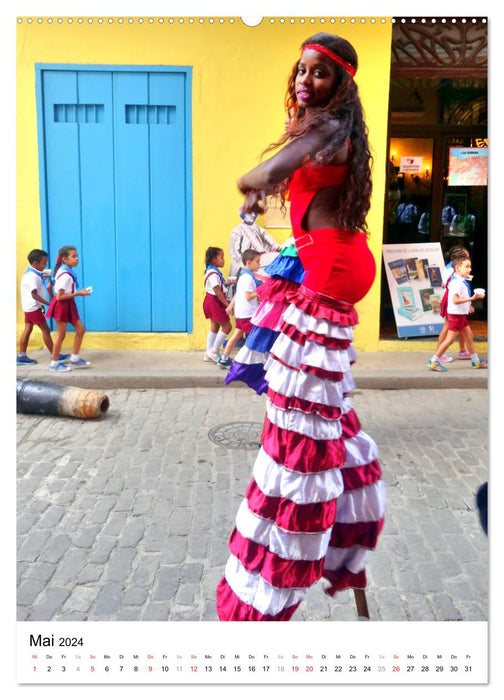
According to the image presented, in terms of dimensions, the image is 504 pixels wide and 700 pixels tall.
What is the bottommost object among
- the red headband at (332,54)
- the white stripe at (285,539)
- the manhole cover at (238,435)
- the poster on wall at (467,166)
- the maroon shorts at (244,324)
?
the manhole cover at (238,435)

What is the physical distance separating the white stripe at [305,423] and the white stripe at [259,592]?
0.47 meters

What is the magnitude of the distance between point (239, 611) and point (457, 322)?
14.5 feet

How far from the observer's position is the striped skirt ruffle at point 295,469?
1956mm

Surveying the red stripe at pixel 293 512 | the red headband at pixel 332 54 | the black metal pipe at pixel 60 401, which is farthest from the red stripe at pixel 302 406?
the black metal pipe at pixel 60 401

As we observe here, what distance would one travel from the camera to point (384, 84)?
5.79 m

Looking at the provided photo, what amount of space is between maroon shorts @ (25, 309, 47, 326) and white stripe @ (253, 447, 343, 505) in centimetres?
392

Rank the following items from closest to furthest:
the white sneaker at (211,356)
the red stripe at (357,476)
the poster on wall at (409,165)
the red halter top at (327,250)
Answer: the red halter top at (327,250) → the red stripe at (357,476) → the white sneaker at (211,356) → the poster on wall at (409,165)

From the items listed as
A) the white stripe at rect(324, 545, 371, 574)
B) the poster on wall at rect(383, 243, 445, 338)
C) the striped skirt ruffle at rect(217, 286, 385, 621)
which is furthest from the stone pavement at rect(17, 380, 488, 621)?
the poster on wall at rect(383, 243, 445, 338)

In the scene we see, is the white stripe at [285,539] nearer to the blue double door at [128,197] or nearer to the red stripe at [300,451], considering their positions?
the red stripe at [300,451]

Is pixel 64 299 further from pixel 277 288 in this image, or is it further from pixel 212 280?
pixel 277 288

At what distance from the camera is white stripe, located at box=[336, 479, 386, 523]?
224 centimetres

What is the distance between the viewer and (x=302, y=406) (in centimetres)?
197

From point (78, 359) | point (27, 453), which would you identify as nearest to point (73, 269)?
point (78, 359)
